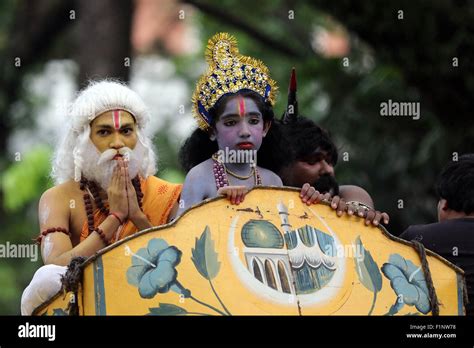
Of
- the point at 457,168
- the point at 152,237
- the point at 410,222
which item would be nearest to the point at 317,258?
the point at 152,237

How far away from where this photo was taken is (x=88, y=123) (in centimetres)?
742

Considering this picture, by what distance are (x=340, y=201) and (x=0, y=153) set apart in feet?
37.4

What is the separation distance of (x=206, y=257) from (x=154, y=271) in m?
0.25

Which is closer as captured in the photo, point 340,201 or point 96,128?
point 340,201

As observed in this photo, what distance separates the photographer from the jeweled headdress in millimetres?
7305

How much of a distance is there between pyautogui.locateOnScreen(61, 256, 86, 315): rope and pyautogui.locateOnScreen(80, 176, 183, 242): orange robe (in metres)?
1.06

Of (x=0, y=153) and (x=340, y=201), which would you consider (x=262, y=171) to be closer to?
(x=340, y=201)

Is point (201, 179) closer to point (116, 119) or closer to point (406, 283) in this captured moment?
point (116, 119)

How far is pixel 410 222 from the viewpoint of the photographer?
1383cm

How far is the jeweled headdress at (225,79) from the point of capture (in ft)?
24.0
